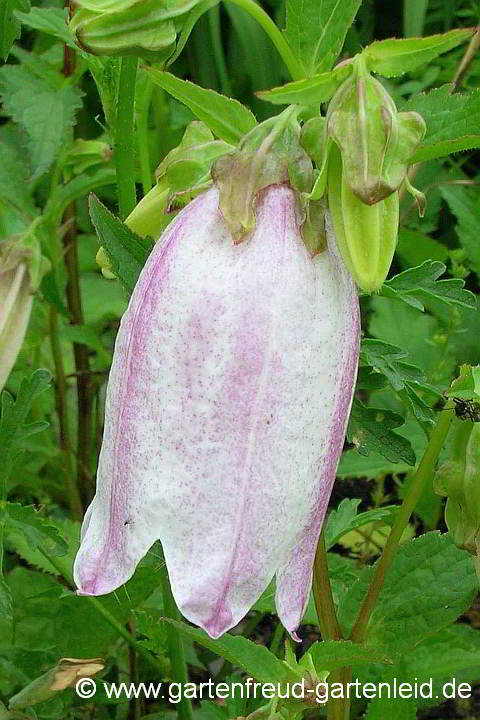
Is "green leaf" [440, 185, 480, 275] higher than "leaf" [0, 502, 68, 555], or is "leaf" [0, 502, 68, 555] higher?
"leaf" [0, 502, 68, 555]

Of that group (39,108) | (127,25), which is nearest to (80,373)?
(39,108)

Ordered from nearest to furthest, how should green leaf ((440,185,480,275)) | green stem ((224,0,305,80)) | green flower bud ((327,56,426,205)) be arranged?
green flower bud ((327,56,426,205)), green stem ((224,0,305,80)), green leaf ((440,185,480,275))

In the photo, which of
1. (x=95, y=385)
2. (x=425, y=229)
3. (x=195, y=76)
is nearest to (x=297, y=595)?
(x=95, y=385)

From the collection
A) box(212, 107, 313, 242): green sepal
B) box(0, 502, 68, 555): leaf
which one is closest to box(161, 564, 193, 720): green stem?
box(0, 502, 68, 555): leaf

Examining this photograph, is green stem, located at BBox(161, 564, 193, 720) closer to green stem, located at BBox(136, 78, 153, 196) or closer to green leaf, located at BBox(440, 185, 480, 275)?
green stem, located at BBox(136, 78, 153, 196)

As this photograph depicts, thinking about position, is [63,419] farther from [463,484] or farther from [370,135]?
[370,135]

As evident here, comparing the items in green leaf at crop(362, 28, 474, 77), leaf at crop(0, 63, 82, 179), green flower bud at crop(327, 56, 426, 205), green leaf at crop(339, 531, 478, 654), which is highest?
green leaf at crop(362, 28, 474, 77)

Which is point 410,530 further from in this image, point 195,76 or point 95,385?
point 195,76

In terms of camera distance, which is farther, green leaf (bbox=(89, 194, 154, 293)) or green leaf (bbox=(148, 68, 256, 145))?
green leaf (bbox=(89, 194, 154, 293))
